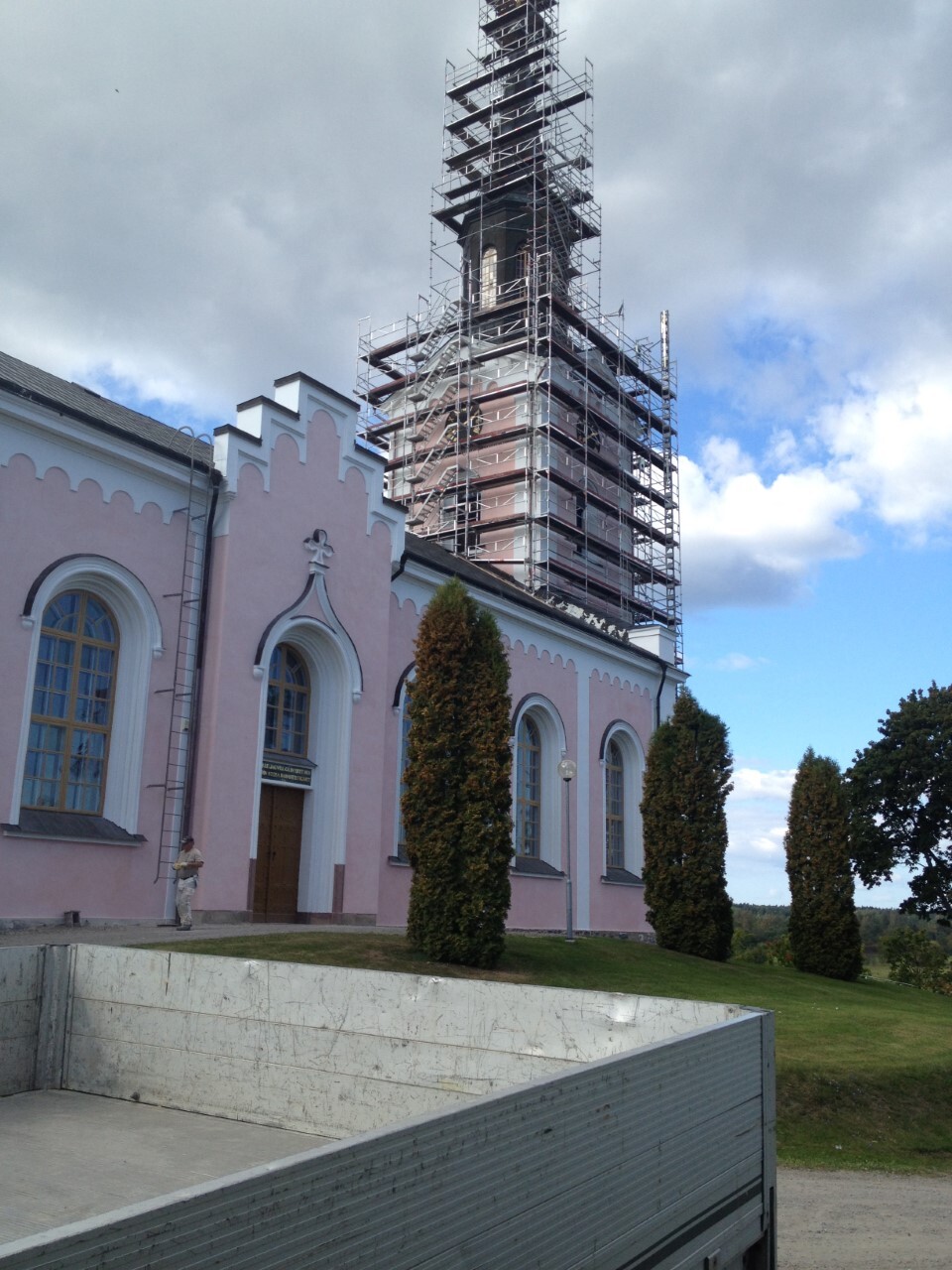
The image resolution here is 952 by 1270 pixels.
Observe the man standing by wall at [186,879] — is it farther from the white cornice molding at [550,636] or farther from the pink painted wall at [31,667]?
the white cornice molding at [550,636]

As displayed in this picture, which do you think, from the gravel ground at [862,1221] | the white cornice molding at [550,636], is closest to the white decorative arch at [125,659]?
the white cornice molding at [550,636]

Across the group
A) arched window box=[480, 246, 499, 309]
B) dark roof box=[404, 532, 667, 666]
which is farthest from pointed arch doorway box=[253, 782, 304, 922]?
arched window box=[480, 246, 499, 309]

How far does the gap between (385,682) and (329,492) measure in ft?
12.4

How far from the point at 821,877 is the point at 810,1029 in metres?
12.1

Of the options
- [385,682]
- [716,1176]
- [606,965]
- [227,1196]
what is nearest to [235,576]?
[385,682]

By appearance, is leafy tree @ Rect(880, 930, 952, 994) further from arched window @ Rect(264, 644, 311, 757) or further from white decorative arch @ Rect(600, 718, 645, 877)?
arched window @ Rect(264, 644, 311, 757)

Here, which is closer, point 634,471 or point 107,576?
point 107,576

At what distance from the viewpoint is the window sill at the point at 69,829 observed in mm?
14609

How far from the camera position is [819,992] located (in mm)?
20891

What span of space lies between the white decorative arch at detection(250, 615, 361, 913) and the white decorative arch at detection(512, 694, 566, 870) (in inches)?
271

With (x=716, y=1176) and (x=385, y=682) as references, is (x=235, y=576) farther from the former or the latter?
(x=716, y=1176)

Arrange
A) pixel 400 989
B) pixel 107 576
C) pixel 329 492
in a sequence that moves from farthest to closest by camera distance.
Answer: pixel 329 492 → pixel 107 576 → pixel 400 989

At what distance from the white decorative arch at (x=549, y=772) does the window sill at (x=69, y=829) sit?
11.5 m

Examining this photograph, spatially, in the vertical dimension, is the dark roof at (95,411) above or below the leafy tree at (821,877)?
above
